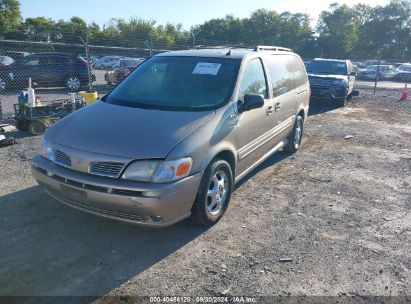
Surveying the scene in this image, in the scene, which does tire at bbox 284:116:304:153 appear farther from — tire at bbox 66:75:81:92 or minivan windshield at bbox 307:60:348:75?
tire at bbox 66:75:81:92

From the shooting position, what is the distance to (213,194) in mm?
3975

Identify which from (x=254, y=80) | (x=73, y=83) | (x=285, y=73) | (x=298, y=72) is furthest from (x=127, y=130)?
(x=73, y=83)

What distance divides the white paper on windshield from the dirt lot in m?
1.64

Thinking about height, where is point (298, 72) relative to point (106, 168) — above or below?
above

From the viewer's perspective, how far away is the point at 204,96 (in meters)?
4.30

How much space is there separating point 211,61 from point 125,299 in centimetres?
299

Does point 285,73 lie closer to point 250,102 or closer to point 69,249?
point 250,102

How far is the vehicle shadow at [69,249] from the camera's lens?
3076 mm

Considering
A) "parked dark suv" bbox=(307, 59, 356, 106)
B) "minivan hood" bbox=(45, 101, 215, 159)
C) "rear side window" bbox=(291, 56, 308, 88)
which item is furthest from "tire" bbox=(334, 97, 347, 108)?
"minivan hood" bbox=(45, 101, 215, 159)

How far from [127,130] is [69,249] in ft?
4.10

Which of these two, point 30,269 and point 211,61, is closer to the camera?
A: point 30,269

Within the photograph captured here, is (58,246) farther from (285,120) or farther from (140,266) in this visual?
(285,120)

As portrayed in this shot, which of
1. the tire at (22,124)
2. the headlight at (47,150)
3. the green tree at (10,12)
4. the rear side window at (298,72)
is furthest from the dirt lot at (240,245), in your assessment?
the green tree at (10,12)

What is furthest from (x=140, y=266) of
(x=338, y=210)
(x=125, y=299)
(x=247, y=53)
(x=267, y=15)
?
(x=267, y=15)
